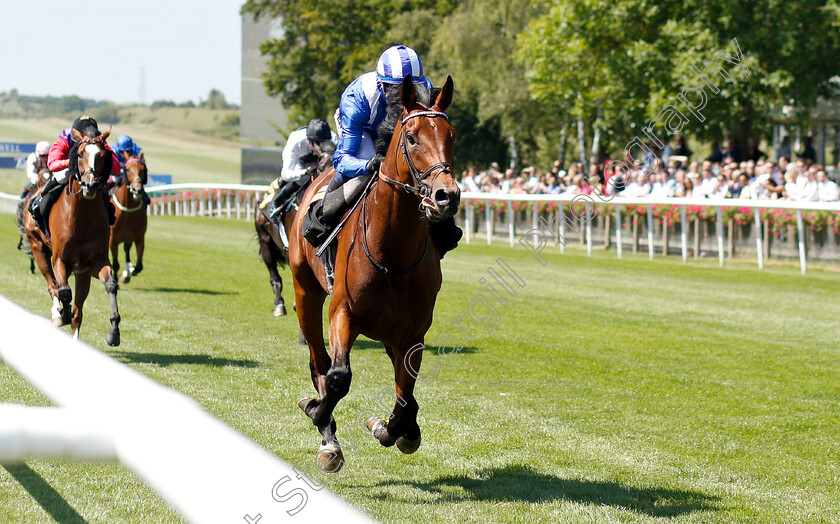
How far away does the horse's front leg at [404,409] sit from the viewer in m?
5.01

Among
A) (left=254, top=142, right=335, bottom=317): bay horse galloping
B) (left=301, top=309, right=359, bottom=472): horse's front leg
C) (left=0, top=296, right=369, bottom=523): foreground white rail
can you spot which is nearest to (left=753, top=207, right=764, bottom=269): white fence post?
(left=254, top=142, right=335, bottom=317): bay horse galloping

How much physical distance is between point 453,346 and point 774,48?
17023mm

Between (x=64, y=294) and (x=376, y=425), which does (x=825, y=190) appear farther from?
(x=376, y=425)

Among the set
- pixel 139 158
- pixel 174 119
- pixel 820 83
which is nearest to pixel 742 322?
pixel 139 158

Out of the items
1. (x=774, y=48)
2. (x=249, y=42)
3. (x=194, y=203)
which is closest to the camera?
(x=774, y=48)

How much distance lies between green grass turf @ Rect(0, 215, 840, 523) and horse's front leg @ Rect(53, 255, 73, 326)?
42cm

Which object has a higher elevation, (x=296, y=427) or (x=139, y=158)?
(x=139, y=158)

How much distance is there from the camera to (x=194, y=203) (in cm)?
3666

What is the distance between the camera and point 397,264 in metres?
4.76

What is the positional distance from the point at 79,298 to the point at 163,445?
764 centimetres

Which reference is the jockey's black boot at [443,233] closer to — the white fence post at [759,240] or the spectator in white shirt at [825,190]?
the white fence post at [759,240]

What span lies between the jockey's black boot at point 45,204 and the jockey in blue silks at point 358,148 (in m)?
4.54

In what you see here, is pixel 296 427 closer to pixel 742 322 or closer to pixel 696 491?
pixel 696 491

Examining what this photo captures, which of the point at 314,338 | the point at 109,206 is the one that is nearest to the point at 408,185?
the point at 314,338
